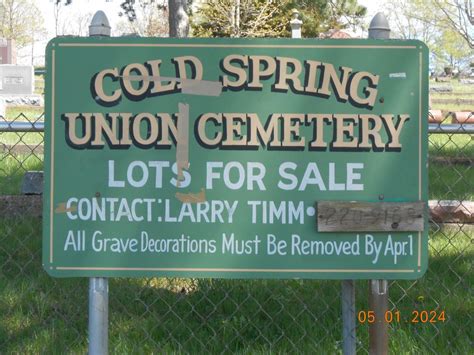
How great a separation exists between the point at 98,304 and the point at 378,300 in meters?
1.08

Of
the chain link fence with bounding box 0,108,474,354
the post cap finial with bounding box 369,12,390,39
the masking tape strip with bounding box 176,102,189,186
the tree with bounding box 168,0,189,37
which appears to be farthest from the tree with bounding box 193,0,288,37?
the masking tape strip with bounding box 176,102,189,186

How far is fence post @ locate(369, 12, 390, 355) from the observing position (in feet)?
9.27

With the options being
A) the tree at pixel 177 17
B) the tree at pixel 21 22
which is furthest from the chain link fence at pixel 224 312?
the tree at pixel 21 22

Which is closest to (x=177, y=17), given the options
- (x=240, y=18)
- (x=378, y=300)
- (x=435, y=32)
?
(x=378, y=300)

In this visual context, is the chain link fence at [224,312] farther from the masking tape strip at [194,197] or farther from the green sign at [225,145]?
the masking tape strip at [194,197]

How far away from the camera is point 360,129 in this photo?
2785 millimetres

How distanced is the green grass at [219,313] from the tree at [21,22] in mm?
62192

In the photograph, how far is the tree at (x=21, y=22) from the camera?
63.8 m

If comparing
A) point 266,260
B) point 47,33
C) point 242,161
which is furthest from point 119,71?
point 47,33

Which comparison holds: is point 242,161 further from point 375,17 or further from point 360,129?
point 375,17

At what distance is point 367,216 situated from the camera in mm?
2766

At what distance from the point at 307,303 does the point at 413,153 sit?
165 cm

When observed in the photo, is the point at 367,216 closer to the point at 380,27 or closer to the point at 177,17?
the point at 380,27

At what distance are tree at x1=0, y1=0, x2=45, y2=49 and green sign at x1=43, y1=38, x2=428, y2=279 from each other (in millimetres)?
63595
